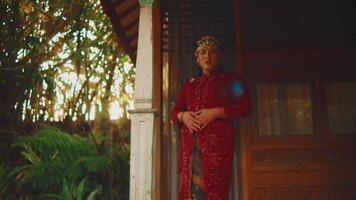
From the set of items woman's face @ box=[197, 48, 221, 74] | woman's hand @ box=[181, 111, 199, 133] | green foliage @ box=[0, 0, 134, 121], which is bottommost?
woman's hand @ box=[181, 111, 199, 133]

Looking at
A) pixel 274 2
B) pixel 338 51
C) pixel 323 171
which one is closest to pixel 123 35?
pixel 274 2

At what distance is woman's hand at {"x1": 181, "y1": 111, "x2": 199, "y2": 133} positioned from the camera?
145 inches

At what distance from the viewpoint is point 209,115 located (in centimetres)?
364

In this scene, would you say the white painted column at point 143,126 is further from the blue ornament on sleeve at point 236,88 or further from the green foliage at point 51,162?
the green foliage at point 51,162

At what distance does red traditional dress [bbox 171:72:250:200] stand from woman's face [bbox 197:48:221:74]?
0.22 feet

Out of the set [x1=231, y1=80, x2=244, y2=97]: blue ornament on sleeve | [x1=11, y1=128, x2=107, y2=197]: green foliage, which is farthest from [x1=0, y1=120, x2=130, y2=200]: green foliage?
[x1=231, y1=80, x2=244, y2=97]: blue ornament on sleeve

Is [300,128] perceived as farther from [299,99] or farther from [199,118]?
[199,118]

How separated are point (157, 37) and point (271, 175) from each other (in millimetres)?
1823

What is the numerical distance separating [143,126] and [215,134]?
620 mm

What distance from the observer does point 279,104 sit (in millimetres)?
4555

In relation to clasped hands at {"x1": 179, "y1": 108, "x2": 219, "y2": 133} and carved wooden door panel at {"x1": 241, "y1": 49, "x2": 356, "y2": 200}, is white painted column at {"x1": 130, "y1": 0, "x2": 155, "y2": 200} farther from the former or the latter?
carved wooden door panel at {"x1": 241, "y1": 49, "x2": 356, "y2": 200}

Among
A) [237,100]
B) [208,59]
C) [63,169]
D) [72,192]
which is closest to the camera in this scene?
[237,100]

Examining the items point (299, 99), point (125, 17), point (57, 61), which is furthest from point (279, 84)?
point (57, 61)

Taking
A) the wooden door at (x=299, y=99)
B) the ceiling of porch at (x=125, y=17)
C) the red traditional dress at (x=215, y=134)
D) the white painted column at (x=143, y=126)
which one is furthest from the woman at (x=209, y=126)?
the ceiling of porch at (x=125, y=17)
